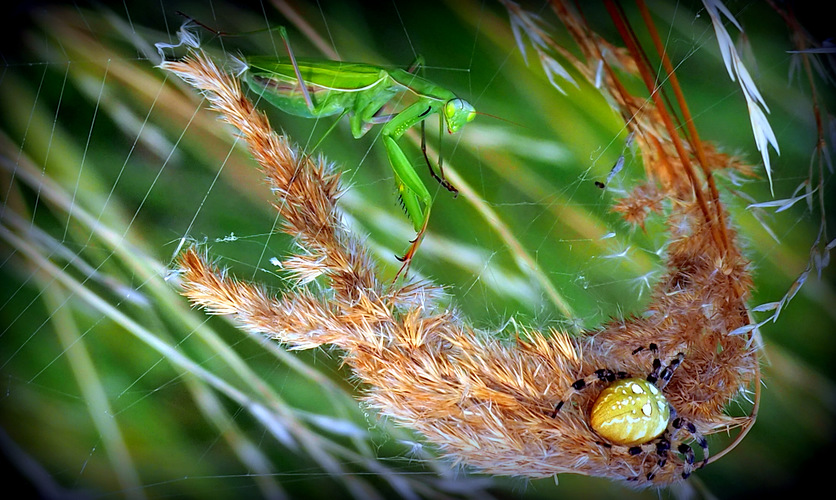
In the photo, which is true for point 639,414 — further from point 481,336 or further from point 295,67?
point 295,67

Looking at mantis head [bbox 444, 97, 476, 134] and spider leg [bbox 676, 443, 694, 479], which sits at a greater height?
mantis head [bbox 444, 97, 476, 134]

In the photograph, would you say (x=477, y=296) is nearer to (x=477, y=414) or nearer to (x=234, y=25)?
(x=477, y=414)

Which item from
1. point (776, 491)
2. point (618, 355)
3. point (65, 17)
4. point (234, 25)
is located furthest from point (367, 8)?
point (776, 491)

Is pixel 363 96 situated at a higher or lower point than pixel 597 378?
higher

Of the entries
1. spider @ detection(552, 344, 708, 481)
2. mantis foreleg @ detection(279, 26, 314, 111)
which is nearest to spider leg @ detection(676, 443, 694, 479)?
spider @ detection(552, 344, 708, 481)

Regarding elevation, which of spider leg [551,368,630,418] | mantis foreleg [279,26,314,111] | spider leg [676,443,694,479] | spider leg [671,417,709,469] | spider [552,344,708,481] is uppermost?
mantis foreleg [279,26,314,111]

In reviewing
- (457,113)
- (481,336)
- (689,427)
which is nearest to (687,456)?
(689,427)

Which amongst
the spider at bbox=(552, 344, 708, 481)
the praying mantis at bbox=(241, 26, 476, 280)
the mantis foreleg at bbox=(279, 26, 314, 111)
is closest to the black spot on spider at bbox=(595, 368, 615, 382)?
the spider at bbox=(552, 344, 708, 481)

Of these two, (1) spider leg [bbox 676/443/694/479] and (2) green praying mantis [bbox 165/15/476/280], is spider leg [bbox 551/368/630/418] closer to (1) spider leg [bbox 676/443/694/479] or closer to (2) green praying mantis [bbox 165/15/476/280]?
(1) spider leg [bbox 676/443/694/479]

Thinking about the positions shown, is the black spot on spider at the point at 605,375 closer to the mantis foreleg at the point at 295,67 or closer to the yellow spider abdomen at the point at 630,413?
the yellow spider abdomen at the point at 630,413
